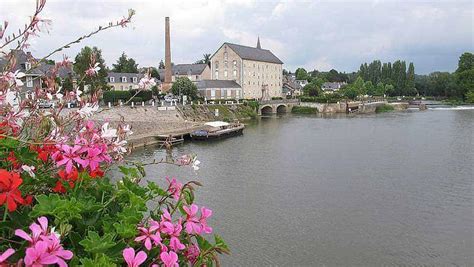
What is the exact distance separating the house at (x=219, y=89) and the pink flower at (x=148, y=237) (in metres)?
73.8

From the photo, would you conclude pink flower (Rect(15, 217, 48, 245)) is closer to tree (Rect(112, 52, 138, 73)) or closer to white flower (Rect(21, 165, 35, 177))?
white flower (Rect(21, 165, 35, 177))

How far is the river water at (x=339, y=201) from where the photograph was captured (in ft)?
46.6

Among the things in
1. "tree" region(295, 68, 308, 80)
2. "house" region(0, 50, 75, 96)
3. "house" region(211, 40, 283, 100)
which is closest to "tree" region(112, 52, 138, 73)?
"house" region(211, 40, 283, 100)

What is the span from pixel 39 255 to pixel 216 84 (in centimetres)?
7780

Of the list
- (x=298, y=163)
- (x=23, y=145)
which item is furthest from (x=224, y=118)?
(x=23, y=145)

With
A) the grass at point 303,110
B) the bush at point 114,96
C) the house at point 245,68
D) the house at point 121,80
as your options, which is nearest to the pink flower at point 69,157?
the bush at point 114,96

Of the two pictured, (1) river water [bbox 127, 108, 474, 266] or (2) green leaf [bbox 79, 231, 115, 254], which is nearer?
(2) green leaf [bbox 79, 231, 115, 254]

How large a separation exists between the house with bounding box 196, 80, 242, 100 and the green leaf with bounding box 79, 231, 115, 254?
2915 inches

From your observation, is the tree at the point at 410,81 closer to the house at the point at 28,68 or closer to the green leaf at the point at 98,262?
the house at the point at 28,68

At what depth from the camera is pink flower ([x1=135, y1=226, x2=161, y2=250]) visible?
2383 mm

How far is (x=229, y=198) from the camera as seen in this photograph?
20219 millimetres

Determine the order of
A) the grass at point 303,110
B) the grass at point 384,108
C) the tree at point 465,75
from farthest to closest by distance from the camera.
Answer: the tree at point 465,75 → the grass at point 384,108 → the grass at point 303,110

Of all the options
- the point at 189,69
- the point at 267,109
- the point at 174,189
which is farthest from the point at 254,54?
the point at 174,189

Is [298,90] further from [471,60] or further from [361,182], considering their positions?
[361,182]
